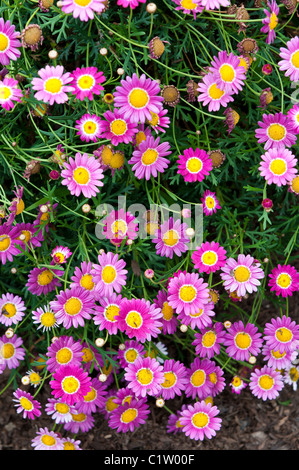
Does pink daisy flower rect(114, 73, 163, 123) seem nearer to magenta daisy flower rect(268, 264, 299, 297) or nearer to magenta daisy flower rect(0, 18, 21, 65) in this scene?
magenta daisy flower rect(0, 18, 21, 65)

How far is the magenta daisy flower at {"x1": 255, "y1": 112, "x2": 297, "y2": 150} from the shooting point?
2107mm

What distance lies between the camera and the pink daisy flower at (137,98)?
191 centimetres

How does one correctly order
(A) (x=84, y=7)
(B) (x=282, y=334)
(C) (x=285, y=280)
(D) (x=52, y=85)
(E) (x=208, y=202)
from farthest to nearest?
(B) (x=282, y=334)
(C) (x=285, y=280)
(E) (x=208, y=202)
(D) (x=52, y=85)
(A) (x=84, y=7)

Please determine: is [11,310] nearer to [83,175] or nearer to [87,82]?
[83,175]

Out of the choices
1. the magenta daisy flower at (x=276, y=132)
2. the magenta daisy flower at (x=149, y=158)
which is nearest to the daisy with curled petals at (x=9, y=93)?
the magenta daisy flower at (x=149, y=158)

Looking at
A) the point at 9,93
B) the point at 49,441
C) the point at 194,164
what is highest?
→ the point at 9,93

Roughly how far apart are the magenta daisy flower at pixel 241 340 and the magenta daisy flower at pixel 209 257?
391 mm

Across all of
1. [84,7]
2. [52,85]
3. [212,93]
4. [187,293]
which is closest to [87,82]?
[52,85]

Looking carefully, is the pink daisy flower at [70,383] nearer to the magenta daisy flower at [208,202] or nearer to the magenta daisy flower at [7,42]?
the magenta daisy flower at [208,202]

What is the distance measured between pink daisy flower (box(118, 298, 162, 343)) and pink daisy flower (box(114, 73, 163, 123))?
0.72 meters

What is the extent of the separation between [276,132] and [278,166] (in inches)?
6.0

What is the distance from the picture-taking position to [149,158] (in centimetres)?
206

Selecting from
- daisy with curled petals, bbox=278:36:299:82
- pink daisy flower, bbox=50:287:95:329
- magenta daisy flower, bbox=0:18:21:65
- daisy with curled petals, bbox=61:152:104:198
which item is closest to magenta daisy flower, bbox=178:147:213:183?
daisy with curled petals, bbox=61:152:104:198
